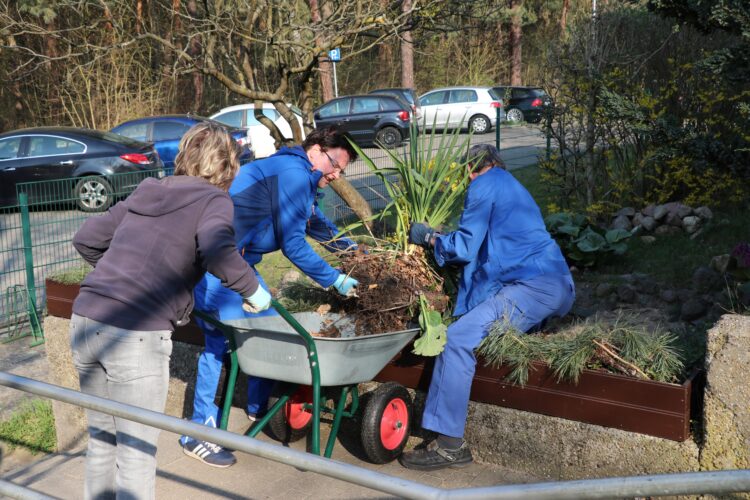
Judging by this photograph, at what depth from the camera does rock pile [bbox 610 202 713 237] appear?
7922 millimetres

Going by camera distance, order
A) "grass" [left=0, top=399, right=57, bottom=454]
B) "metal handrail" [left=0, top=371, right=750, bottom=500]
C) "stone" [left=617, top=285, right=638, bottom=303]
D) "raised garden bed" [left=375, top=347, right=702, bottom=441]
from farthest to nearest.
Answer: "stone" [left=617, top=285, right=638, bottom=303] → "grass" [left=0, top=399, right=57, bottom=454] → "raised garden bed" [left=375, top=347, right=702, bottom=441] → "metal handrail" [left=0, top=371, right=750, bottom=500]

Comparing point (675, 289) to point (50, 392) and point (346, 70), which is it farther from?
point (346, 70)

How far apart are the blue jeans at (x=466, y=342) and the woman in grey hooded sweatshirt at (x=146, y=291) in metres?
1.11

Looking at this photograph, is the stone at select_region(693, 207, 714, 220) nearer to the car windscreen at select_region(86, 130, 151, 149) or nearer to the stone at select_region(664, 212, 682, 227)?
the stone at select_region(664, 212, 682, 227)

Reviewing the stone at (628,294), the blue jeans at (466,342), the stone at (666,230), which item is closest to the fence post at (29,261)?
the blue jeans at (466,342)

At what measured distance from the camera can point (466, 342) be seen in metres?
3.81

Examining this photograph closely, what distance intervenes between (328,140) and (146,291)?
1429 millimetres

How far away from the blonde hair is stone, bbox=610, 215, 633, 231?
18.8ft

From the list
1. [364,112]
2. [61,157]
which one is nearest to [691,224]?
[61,157]

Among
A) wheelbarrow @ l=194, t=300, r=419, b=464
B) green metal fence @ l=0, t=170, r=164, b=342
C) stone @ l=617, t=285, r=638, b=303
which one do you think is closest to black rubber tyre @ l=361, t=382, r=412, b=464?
wheelbarrow @ l=194, t=300, r=419, b=464

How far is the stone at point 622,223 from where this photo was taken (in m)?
8.10

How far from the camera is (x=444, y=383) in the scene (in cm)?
380

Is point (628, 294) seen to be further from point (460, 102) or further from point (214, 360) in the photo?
point (460, 102)

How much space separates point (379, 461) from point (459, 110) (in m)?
19.5
